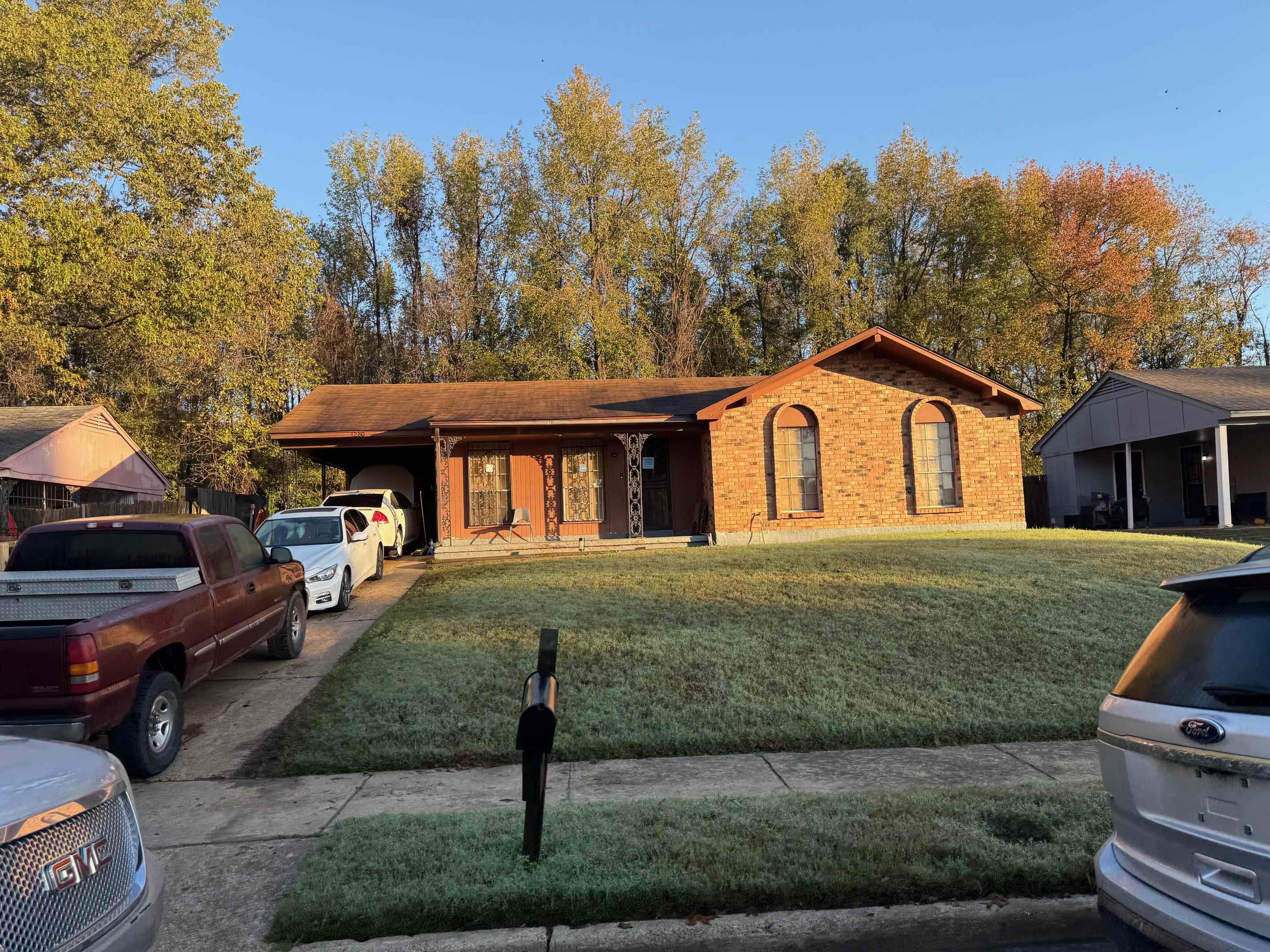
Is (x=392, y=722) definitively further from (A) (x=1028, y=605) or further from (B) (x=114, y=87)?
(B) (x=114, y=87)

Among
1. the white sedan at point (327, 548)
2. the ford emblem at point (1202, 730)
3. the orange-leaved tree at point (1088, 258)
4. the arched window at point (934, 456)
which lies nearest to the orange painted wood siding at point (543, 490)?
the white sedan at point (327, 548)

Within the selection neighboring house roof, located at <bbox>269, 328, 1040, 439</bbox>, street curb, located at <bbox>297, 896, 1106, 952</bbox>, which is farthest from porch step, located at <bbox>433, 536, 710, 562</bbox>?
street curb, located at <bbox>297, 896, 1106, 952</bbox>

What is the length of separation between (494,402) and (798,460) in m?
7.49

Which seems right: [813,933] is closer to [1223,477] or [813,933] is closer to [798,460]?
[798,460]

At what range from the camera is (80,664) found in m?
5.18

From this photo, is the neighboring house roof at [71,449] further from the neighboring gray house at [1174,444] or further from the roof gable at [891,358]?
the neighboring gray house at [1174,444]

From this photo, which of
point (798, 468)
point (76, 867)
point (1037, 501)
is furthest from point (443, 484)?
point (1037, 501)

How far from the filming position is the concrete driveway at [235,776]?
385cm

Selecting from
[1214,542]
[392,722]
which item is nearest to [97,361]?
[392,722]

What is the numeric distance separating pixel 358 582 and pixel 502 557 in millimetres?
4447

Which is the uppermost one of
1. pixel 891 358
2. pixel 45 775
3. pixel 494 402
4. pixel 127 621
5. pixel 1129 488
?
pixel 891 358

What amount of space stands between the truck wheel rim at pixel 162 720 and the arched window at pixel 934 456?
16.3 m

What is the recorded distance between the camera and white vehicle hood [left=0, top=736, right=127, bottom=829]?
2561 millimetres

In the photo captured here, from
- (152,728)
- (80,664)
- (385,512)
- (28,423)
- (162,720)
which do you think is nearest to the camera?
(80,664)
